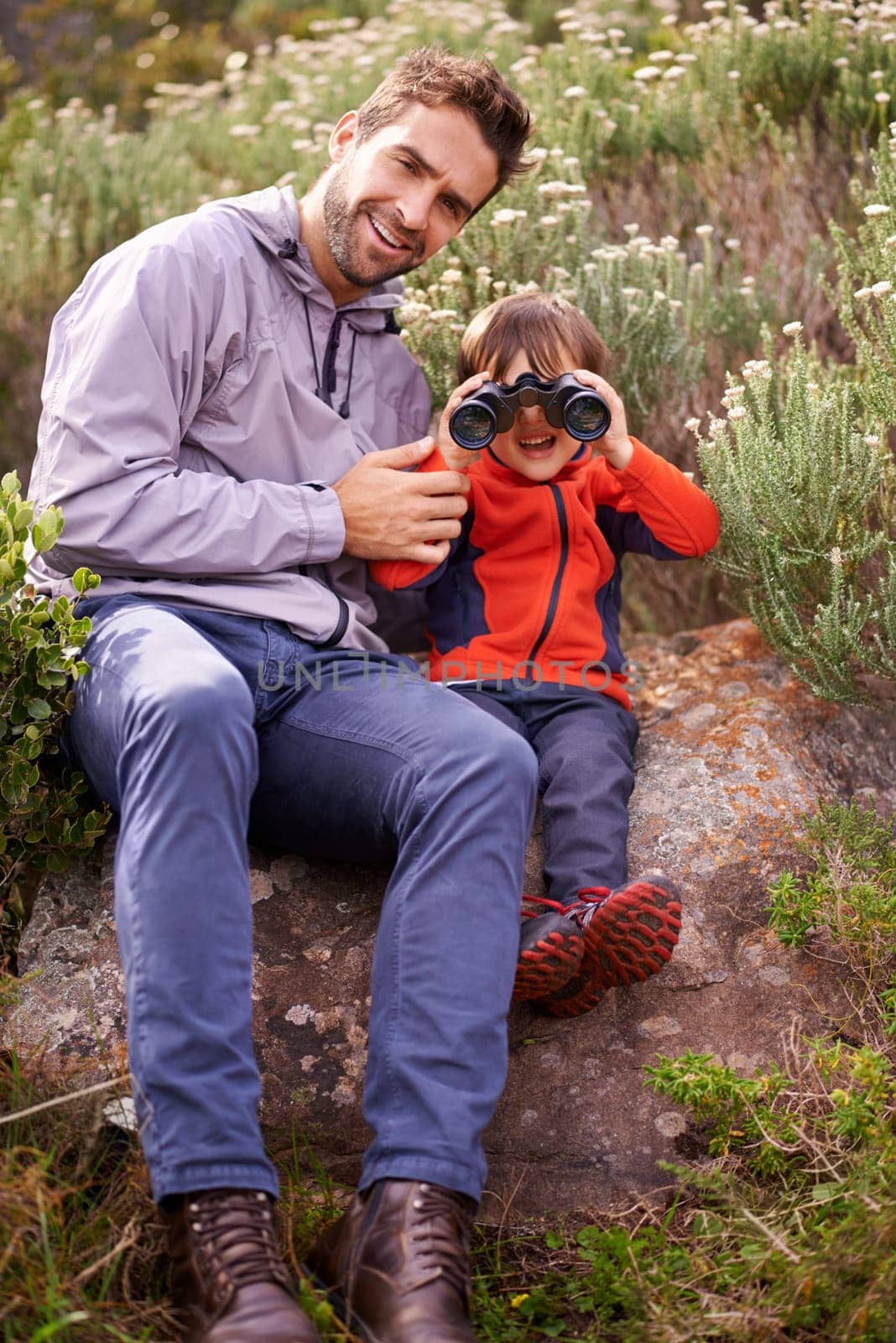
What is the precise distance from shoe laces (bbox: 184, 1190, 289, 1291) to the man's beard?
2.01 meters

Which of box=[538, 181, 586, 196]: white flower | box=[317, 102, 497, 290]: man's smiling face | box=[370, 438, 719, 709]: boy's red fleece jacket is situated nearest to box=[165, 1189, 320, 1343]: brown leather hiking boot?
box=[370, 438, 719, 709]: boy's red fleece jacket

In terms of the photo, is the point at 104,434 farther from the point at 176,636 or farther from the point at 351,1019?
the point at 351,1019

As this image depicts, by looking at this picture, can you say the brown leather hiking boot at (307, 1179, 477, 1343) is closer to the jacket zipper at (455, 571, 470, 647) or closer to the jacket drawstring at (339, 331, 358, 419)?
the jacket zipper at (455, 571, 470, 647)

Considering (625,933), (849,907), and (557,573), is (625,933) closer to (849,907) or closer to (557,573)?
(849,907)

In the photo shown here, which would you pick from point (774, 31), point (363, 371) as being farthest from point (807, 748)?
point (774, 31)

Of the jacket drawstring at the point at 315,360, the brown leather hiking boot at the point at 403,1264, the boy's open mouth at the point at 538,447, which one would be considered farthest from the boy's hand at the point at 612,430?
the brown leather hiking boot at the point at 403,1264

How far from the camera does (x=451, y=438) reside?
2.89 metres

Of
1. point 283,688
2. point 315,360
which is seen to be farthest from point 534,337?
point 283,688

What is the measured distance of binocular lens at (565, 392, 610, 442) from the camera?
275 cm

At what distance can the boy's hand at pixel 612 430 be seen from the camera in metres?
2.81

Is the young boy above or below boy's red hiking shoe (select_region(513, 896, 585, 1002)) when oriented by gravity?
above

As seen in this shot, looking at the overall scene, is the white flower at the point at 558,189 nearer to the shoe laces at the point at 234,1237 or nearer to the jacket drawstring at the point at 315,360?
the jacket drawstring at the point at 315,360

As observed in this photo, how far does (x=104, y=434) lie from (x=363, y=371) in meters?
0.80

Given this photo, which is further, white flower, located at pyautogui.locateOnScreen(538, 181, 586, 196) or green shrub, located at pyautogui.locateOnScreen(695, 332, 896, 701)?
white flower, located at pyautogui.locateOnScreen(538, 181, 586, 196)
